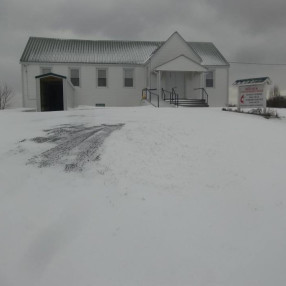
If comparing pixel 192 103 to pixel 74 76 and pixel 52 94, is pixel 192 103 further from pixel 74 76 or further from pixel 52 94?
pixel 52 94

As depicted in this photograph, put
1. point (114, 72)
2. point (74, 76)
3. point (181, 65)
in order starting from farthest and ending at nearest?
point (114, 72), point (74, 76), point (181, 65)

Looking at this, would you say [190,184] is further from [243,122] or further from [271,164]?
[243,122]

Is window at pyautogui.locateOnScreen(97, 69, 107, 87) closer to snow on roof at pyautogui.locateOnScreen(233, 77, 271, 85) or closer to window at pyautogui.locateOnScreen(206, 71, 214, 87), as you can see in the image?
window at pyautogui.locateOnScreen(206, 71, 214, 87)

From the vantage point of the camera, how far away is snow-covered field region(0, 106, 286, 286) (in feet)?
14.3

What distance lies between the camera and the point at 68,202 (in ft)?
18.2

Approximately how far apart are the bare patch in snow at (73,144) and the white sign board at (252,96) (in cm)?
801

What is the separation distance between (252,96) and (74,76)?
16264 mm

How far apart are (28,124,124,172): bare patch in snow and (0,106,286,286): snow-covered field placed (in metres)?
0.09

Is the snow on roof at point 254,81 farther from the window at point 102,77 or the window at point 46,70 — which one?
the window at point 46,70

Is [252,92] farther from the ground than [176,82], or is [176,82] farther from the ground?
[176,82]

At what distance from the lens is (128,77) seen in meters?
28.1

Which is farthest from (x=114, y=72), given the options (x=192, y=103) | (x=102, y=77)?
(x=192, y=103)

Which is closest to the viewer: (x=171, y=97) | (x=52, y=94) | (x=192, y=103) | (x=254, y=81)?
(x=254, y=81)

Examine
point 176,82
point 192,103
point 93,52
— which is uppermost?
point 93,52
